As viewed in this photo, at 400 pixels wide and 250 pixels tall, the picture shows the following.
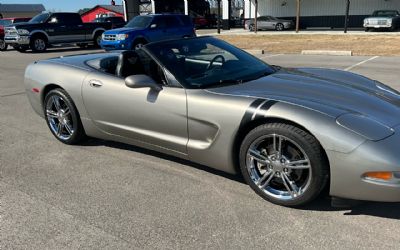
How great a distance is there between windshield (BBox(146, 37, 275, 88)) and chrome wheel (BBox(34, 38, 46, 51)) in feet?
57.9

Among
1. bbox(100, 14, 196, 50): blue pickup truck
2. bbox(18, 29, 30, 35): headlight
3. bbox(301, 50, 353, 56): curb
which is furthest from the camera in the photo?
bbox(18, 29, 30, 35): headlight

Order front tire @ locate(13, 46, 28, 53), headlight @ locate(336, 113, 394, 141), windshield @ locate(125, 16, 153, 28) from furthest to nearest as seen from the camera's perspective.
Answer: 1. front tire @ locate(13, 46, 28, 53)
2. windshield @ locate(125, 16, 153, 28)
3. headlight @ locate(336, 113, 394, 141)

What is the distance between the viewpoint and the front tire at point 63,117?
15.7 ft

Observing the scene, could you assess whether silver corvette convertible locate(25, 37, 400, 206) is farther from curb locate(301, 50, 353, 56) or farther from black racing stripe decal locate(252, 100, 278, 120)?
curb locate(301, 50, 353, 56)

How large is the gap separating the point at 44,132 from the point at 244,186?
331 cm

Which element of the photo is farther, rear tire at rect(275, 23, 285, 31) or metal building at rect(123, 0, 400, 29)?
rear tire at rect(275, 23, 285, 31)

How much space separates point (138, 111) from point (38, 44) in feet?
59.4

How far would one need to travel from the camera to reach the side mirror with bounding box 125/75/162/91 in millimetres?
3848

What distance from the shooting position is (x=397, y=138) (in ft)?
9.52

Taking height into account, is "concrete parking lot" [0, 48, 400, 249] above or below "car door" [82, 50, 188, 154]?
below

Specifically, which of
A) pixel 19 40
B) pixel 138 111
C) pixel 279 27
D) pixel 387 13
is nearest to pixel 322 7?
pixel 279 27

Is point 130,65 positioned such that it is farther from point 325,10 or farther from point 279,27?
point 325,10

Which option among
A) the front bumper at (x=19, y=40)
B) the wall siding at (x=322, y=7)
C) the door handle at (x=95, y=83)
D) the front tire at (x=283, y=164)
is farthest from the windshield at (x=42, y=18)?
the wall siding at (x=322, y=7)

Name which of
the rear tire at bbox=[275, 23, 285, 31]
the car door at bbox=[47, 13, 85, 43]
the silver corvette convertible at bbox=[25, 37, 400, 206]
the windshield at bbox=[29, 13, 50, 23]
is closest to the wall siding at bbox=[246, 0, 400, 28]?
the rear tire at bbox=[275, 23, 285, 31]
